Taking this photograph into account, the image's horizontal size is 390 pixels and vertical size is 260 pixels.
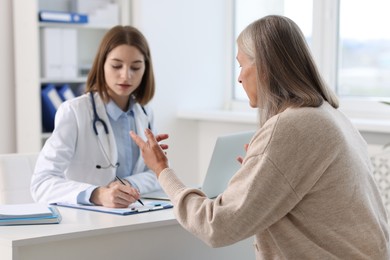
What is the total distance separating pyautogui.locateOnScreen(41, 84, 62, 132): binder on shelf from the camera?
13.5 ft

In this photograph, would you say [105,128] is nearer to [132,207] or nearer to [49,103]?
[132,207]

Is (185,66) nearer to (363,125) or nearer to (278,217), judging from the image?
(363,125)

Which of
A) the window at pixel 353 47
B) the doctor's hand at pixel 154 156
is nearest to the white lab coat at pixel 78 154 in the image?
the doctor's hand at pixel 154 156

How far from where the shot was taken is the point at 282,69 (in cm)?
175

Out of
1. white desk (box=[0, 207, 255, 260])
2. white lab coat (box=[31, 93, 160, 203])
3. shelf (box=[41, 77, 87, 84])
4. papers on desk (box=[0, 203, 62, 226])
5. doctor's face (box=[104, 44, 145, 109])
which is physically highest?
doctor's face (box=[104, 44, 145, 109])

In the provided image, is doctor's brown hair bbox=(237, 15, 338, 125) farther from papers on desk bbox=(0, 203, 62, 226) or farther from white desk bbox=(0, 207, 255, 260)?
papers on desk bbox=(0, 203, 62, 226)

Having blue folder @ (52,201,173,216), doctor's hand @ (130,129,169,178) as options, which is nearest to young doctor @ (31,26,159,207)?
blue folder @ (52,201,173,216)

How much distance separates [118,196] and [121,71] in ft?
2.14

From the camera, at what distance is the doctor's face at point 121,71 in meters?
2.81

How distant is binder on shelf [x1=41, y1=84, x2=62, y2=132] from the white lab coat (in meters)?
1.35

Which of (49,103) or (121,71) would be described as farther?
(49,103)

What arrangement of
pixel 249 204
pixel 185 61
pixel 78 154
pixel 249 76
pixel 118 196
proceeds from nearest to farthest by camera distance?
pixel 249 204
pixel 249 76
pixel 118 196
pixel 78 154
pixel 185 61

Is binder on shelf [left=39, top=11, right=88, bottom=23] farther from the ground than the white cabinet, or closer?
farther from the ground

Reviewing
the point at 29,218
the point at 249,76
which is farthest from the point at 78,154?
the point at 249,76
